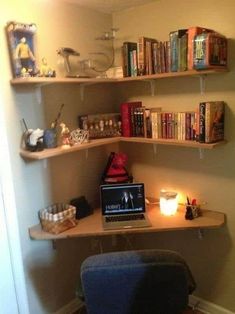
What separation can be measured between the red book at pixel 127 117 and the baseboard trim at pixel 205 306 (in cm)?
140

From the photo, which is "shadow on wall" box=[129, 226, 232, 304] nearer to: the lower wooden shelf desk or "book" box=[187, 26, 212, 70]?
the lower wooden shelf desk

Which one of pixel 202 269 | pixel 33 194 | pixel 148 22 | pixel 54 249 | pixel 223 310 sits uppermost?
pixel 148 22

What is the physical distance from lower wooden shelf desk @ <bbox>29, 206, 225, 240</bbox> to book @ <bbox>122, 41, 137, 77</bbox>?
1.08m

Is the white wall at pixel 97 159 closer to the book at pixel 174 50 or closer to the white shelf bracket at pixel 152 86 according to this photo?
the white shelf bracket at pixel 152 86

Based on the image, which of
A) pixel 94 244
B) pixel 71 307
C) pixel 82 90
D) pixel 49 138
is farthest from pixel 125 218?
pixel 82 90

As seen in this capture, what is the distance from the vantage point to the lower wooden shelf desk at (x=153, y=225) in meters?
1.95

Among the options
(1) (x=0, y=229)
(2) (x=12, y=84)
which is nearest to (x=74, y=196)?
(1) (x=0, y=229)

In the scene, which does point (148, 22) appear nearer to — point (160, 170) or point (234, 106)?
point (234, 106)

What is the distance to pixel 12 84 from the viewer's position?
6.19ft

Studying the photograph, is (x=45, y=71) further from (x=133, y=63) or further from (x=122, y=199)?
(x=122, y=199)

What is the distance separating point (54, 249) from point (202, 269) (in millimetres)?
1134

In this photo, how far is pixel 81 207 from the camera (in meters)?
2.26

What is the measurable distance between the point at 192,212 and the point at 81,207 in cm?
80

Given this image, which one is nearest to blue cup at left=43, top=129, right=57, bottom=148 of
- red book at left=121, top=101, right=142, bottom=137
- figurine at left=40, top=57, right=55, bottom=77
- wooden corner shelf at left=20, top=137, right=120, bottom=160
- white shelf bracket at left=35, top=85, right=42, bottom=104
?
wooden corner shelf at left=20, top=137, right=120, bottom=160
